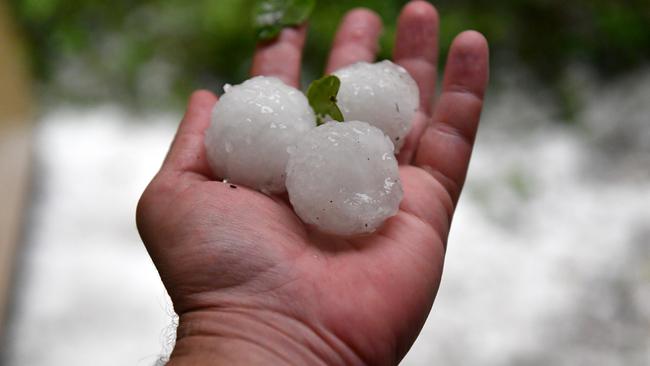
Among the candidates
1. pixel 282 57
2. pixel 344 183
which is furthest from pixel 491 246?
pixel 344 183

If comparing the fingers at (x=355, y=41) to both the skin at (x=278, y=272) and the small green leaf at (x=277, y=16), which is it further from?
the skin at (x=278, y=272)

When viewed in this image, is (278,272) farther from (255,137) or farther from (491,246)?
(491,246)

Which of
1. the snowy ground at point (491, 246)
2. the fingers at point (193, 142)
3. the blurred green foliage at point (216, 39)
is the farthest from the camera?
the blurred green foliage at point (216, 39)

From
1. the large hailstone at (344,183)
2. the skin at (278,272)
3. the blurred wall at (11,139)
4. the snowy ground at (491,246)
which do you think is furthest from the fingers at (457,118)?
the blurred wall at (11,139)

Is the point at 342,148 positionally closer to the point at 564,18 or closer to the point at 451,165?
the point at 451,165

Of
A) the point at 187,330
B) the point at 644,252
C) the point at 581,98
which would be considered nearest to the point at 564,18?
the point at 581,98
